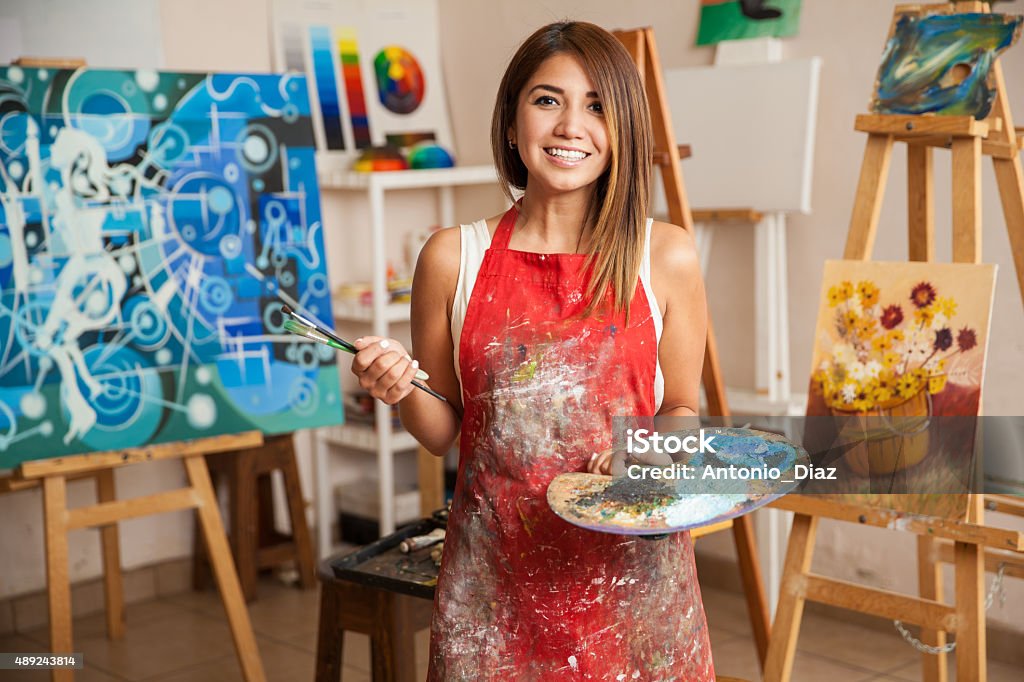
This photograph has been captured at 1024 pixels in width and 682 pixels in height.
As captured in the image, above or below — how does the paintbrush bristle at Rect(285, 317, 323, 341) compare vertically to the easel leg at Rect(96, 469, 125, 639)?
above

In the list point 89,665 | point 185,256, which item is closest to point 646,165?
point 185,256

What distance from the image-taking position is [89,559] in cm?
379

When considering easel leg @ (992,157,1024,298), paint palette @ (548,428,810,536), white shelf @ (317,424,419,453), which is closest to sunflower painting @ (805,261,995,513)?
easel leg @ (992,157,1024,298)

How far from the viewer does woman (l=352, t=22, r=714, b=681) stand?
1.43 m

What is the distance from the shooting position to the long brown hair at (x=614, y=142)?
1412mm

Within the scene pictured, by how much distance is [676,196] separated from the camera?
271 cm

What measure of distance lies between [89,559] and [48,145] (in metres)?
1.60

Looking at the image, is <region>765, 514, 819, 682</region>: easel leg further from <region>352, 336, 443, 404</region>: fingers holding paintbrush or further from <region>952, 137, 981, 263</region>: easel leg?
<region>352, 336, 443, 404</region>: fingers holding paintbrush

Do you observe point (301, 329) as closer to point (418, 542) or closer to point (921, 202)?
point (418, 542)

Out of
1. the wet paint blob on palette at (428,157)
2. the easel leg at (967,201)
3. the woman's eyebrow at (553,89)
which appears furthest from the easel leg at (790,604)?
the wet paint blob on palette at (428,157)

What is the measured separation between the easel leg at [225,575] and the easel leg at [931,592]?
157cm

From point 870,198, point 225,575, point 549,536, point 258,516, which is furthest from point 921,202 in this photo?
point 258,516

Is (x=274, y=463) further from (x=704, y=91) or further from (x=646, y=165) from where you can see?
(x=646, y=165)

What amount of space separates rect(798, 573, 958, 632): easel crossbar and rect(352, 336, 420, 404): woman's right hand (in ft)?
3.91
